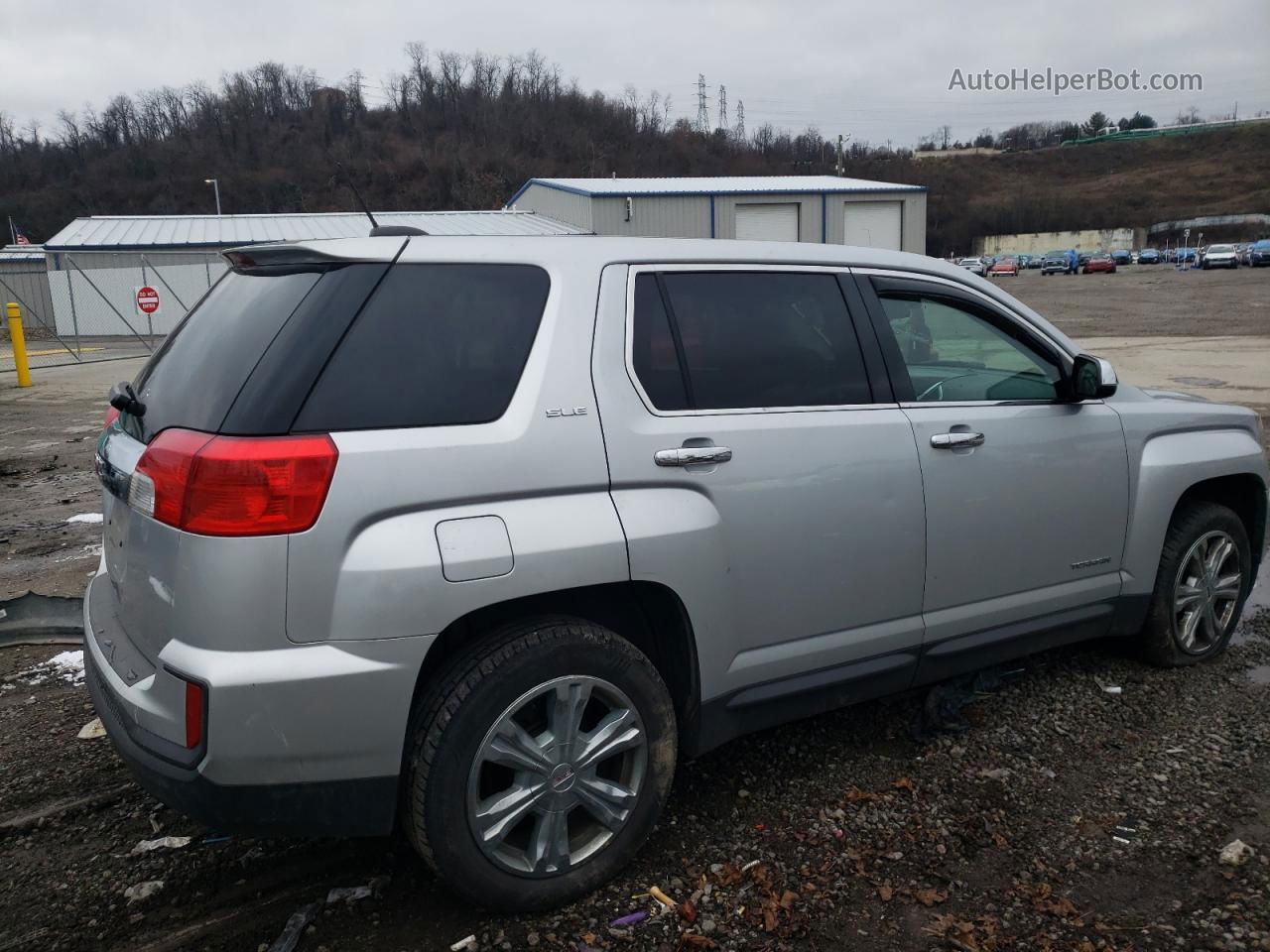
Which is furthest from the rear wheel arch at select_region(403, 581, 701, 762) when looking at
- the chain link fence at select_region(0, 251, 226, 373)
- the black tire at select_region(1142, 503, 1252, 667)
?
the chain link fence at select_region(0, 251, 226, 373)

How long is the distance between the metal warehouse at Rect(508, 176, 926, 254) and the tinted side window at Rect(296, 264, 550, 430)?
96.2 ft

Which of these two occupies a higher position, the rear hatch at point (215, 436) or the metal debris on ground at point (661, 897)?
the rear hatch at point (215, 436)

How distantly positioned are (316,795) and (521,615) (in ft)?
2.22

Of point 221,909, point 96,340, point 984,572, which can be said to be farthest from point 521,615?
point 96,340

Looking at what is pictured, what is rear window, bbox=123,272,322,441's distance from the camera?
2562 millimetres

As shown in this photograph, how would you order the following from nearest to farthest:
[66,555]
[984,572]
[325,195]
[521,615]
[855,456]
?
[521,615], [855,456], [984,572], [66,555], [325,195]

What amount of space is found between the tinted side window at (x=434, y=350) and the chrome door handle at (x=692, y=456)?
0.47 meters

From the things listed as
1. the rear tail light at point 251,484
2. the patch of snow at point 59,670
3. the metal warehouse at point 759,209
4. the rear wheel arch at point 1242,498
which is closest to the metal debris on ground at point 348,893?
the rear tail light at point 251,484

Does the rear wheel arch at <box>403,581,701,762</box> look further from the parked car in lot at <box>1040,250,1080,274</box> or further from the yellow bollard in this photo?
the parked car in lot at <box>1040,250,1080,274</box>

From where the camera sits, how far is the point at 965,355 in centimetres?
403

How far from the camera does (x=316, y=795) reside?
2.49m

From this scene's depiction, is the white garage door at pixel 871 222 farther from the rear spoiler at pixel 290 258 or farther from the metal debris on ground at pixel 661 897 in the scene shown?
the metal debris on ground at pixel 661 897

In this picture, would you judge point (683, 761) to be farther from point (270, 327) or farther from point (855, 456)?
point (270, 327)

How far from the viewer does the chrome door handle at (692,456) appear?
2.88 m
